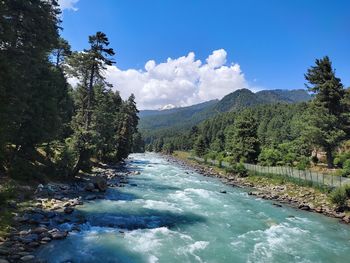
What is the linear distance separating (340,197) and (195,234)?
17.4 meters

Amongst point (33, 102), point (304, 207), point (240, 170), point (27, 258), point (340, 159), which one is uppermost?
point (33, 102)

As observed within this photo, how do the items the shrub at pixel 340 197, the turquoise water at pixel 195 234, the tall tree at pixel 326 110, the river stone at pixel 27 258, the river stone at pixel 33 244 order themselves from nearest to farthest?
the river stone at pixel 27 258 < the river stone at pixel 33 244 < the turquoise water at pixel 195 234 < the shrub at pixel 340 197 < the tall tree at pixel 326 110

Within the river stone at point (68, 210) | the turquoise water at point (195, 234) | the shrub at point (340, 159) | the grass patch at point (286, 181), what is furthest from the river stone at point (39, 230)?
the shrub at point (340, 159)

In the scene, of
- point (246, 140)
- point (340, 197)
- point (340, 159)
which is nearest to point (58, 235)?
point (340, 197)

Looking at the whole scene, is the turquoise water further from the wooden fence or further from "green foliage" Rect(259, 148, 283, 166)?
"green foliage" Rect(259, 148, 283, 166)

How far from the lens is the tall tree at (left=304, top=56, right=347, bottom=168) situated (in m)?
45.6

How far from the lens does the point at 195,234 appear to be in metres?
22.0

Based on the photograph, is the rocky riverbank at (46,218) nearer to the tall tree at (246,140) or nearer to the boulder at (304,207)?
the boulder at (304,207)

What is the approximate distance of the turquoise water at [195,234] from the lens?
17547 millimetres

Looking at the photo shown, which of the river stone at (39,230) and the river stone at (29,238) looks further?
the river stone at (39,230)

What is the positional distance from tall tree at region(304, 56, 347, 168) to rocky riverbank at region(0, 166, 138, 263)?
30697mm

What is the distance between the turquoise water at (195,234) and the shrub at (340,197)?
328 centimetres

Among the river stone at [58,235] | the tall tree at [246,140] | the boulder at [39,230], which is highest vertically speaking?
the tall tree at [246,140]

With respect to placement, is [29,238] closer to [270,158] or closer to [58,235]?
[58,235]
